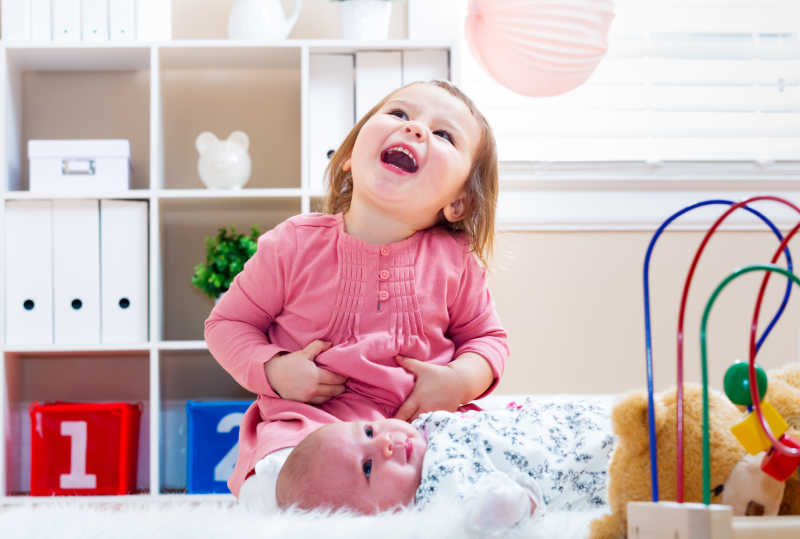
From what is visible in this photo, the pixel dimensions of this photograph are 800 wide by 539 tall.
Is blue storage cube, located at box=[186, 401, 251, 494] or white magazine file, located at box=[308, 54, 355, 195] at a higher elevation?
white magazine file, located at box=[308, 54, 355, 195]

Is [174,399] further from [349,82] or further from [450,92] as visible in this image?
[450,92]

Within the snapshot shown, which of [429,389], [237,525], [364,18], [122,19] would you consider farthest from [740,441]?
[122,19]

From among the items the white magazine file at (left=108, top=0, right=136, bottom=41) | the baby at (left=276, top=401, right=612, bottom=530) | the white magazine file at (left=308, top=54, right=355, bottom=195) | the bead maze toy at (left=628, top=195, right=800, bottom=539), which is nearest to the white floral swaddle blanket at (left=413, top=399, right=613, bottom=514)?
the baby at (left=276, top=401, right=612, bottom=530)

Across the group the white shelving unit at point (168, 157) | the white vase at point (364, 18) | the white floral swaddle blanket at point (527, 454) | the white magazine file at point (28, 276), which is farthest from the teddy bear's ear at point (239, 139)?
the white floral swaddle blanket at point (527, 454)

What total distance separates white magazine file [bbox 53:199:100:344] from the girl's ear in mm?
1065

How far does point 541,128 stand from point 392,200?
3.81 feet

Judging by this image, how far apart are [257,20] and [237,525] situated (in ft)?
5.18

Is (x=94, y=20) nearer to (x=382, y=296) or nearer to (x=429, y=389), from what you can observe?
(x=382, y=296)

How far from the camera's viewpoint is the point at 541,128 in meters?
2.32

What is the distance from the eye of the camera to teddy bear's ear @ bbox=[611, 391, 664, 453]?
755mm

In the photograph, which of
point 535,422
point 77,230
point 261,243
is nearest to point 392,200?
point 261,243

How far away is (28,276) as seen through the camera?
2.06 metres

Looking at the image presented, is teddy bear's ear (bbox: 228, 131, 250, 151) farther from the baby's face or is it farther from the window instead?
the baby's face

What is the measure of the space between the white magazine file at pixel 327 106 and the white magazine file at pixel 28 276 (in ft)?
2.13
